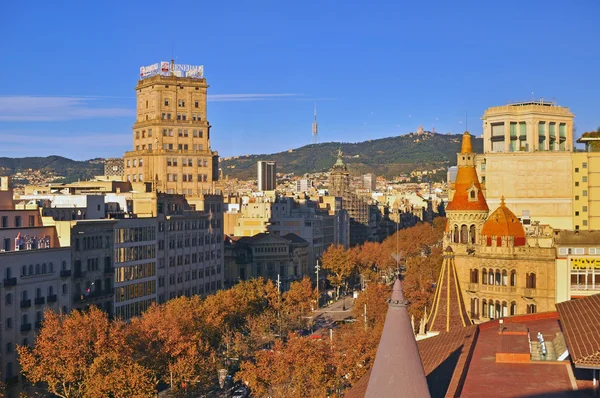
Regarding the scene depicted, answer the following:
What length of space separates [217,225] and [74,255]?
46.1 meters

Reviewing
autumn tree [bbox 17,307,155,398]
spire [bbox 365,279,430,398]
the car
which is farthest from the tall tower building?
spire [bbox 365,279,430,398]

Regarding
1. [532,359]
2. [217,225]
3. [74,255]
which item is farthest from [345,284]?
[532,359]

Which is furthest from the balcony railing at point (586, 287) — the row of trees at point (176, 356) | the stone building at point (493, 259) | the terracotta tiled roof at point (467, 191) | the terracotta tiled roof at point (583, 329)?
the terracotta tiled roof at point (583, 329)

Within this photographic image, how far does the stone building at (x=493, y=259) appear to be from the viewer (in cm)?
8712

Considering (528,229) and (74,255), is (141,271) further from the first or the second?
(528,229)

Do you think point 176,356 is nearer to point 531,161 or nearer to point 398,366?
point 531,161

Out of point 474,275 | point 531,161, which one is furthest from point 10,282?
point 531,161

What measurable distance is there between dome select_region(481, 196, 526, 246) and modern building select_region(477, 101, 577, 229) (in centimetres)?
2165

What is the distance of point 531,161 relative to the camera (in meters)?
115

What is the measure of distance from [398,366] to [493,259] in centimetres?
6943

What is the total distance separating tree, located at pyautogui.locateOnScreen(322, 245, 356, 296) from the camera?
175688 millimetres

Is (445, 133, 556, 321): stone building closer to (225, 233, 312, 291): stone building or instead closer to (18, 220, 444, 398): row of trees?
(18, 220, 444, 398): row of trees

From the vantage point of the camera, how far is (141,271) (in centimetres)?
10544

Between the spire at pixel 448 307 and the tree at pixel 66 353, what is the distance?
23.7 meters
